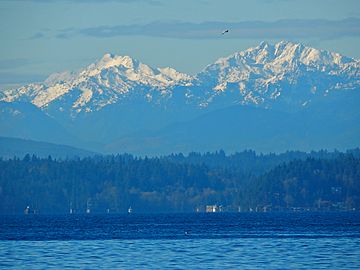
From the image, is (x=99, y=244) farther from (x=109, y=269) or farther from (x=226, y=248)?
(x=109, y=269)

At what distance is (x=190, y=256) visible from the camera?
378 feet

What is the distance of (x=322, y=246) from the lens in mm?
129125

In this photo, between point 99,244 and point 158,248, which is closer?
point 158,248

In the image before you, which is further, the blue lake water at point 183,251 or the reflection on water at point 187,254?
the blue lake water at point 183,251

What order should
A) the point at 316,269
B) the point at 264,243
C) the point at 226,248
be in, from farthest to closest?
1. the point at 264,243
2. the point at 226,248
3. the point at 316,269

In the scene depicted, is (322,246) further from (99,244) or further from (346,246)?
(99,244)

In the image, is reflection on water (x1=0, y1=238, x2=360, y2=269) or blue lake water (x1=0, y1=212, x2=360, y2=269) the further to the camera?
blue lake water (x1=0, y1=212, x2=360, y2=269)

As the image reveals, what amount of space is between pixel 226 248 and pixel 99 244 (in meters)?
17.8

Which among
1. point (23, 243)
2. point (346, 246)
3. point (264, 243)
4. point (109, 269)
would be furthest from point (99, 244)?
point (109, 269)

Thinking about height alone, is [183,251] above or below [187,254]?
above

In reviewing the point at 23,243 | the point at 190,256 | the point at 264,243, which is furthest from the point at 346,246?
the point at 23,243

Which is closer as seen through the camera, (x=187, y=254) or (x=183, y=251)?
(x=187, y=254)

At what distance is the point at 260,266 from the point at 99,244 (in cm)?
4021

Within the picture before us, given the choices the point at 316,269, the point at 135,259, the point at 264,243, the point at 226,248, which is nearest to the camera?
the point at 316,269
